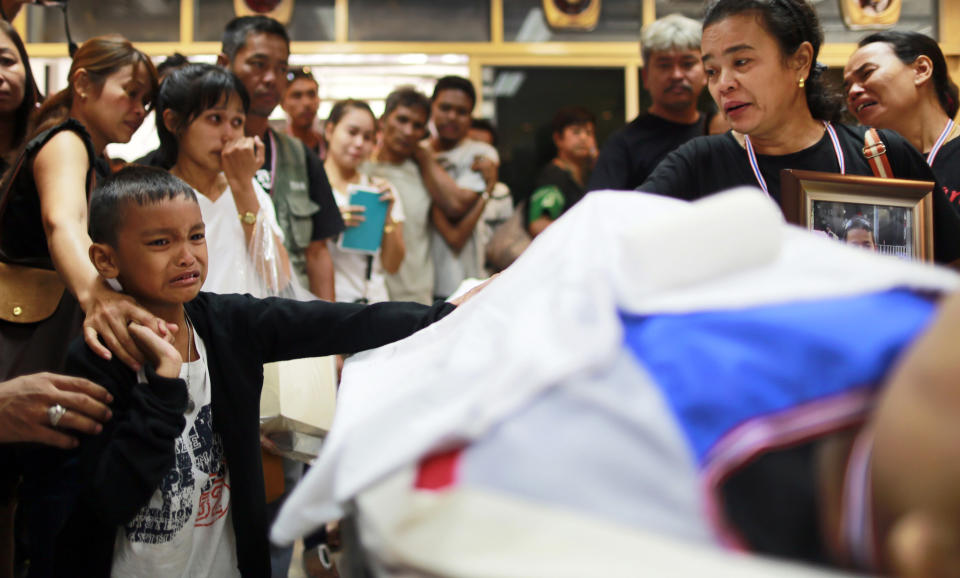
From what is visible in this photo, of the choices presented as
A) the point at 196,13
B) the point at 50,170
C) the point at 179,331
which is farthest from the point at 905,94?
the point at 196,13

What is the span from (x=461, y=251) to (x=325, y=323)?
2.29 meters

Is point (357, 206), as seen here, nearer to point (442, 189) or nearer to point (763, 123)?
point (442, 189)

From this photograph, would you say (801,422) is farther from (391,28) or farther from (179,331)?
(391,28)

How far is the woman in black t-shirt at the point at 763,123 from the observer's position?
168cm

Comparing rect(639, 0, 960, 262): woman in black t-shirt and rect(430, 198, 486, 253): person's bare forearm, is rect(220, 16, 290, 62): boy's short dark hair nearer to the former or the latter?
rect(430, 198, 486, 253): person's bare forearm

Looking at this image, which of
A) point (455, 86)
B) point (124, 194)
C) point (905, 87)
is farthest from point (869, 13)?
point (124, 194)

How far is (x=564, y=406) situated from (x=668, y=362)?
94 mm

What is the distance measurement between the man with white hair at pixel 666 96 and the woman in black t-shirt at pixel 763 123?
0.70 meters

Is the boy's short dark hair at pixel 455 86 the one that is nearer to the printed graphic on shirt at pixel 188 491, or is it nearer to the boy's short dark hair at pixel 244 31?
the boy's short dark hair at pixel 244 31

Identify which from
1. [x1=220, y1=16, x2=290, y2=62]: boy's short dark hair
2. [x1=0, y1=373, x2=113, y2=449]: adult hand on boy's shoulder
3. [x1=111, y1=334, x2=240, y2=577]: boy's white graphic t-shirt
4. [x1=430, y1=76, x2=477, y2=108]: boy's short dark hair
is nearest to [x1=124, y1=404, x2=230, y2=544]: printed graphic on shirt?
[x1=111, y1=334, x2=240, y2=577]: boy's white graphic t-shirt

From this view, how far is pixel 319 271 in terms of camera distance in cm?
265

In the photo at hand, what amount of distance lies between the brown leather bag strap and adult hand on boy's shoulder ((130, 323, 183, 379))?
4.48ft

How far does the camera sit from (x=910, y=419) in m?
0.58

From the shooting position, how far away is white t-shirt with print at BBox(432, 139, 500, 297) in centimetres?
368
